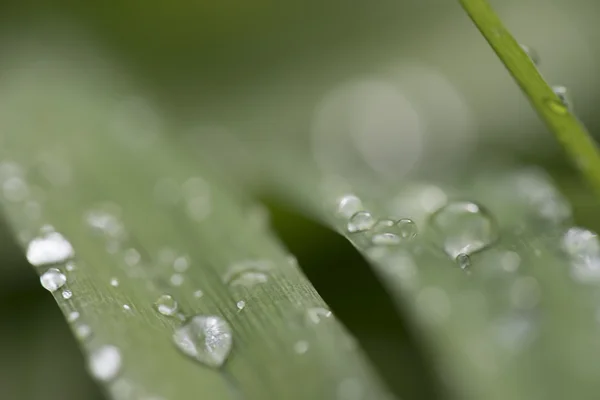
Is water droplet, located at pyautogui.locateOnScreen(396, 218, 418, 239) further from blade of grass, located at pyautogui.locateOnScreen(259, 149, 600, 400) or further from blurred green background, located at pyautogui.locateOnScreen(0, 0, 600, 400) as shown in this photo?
blurred green background, located at pyautogui.locateOnScreen(0, 0, 600, 400)

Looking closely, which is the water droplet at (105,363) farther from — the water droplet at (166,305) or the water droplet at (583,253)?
the water droplet at (583,253)

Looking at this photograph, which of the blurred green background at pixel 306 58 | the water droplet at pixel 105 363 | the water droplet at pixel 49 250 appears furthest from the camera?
the blurred green background at pixel 306 58

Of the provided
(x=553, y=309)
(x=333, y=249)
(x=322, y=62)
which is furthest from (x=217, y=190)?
(x=322, y=62)

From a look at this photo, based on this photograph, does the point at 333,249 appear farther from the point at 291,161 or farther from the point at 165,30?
the point at 165,30

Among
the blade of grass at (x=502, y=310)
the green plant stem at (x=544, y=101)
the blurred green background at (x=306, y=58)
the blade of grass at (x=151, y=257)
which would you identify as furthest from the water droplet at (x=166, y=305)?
the blurred green background at (x=306, y=58)

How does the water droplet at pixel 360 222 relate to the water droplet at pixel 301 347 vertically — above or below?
above

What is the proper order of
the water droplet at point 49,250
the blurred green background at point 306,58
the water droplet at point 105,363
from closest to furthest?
the water droplet at point 105,363, the water droplet at point 49,250, the blurred green background at point 306,58

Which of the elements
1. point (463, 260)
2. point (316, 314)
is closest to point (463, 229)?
point (463, 260)
